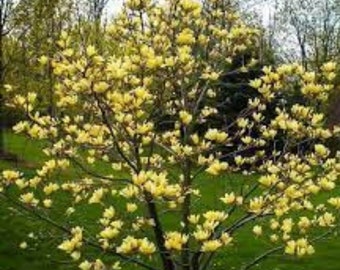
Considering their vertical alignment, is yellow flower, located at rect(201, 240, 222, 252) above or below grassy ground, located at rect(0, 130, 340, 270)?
above

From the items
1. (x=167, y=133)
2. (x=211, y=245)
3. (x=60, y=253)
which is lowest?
(x=60, y=253)

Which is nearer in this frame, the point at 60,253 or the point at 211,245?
the point at 211,245

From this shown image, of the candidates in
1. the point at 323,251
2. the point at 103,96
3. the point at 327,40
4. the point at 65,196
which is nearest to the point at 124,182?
the point at 103,96

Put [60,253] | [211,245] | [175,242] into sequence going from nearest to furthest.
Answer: [175,242] < [211,245] < [60,253]

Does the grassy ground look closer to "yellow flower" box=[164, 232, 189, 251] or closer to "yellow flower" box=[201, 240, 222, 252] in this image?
"yellow flower" box=[201, 240, 222, 252]

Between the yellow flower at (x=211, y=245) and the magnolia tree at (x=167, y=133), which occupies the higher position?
the magnolia tree at (x=167, y=133)

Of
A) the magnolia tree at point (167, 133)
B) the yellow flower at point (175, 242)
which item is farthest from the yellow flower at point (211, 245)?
the yellow flower at point (175, 242)

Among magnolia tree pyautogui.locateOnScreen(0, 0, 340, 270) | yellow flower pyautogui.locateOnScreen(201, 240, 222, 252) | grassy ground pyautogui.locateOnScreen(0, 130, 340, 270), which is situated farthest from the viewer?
grassy ground pyautogui.locateOnScreen(0, 130, 340, 270)

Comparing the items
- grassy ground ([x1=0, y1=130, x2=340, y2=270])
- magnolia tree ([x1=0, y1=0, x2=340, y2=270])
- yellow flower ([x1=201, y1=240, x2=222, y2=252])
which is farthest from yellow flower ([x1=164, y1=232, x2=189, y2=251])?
grassy ground ([x1=0, y1=130, x2=340, y2=270])

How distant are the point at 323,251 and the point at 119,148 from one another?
A: 11711 mm

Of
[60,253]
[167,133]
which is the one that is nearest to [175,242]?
[167,133]

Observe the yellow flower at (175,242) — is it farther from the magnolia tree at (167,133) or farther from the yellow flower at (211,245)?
the yellow flower at (211,245)

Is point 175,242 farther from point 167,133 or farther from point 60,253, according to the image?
point 60,253

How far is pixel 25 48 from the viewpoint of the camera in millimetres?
35219
